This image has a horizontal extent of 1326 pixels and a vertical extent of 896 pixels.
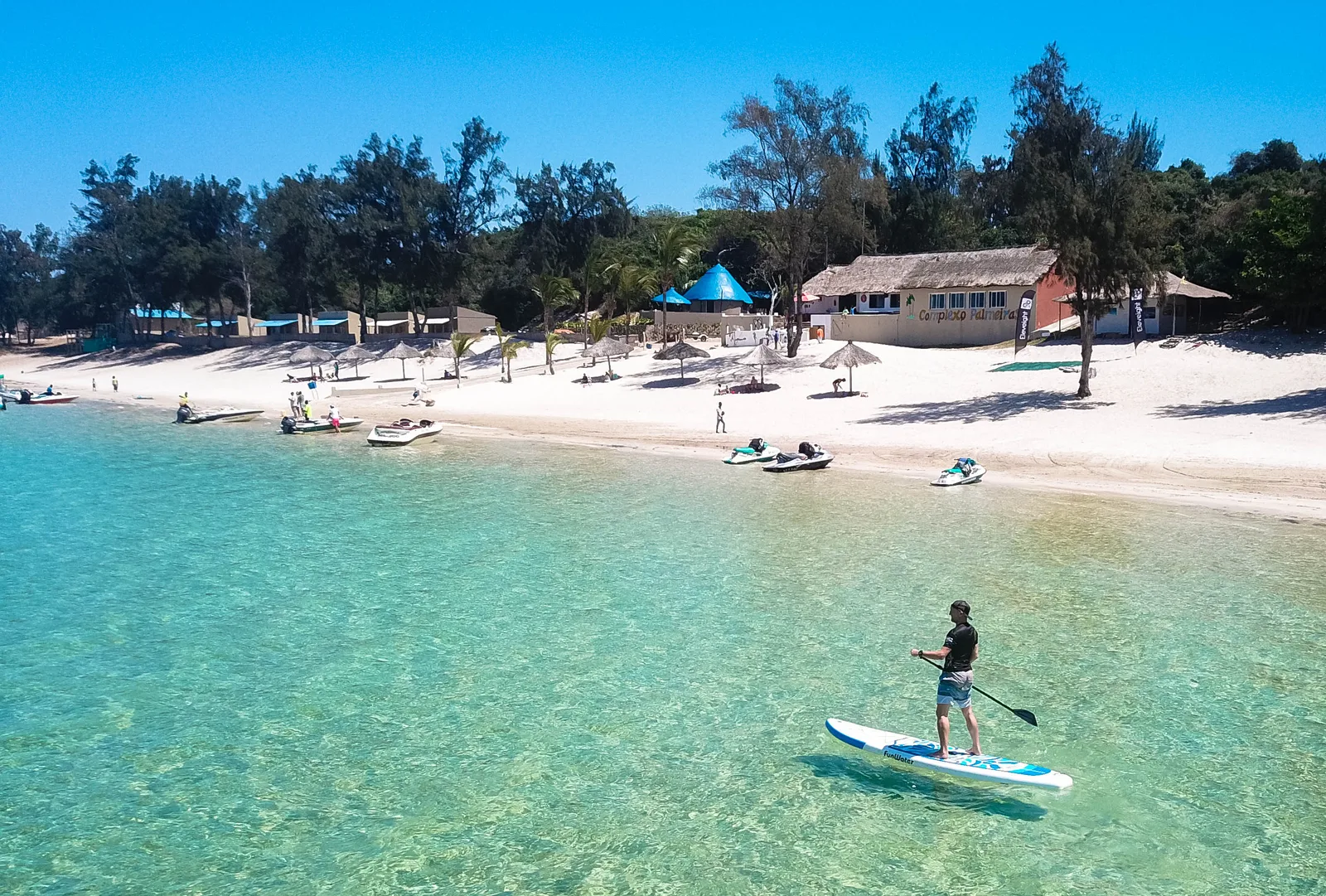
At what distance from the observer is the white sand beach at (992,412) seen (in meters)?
23.2

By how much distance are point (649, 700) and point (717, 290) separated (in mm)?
45566

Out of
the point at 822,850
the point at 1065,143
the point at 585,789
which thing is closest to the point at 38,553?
the point at 585,789

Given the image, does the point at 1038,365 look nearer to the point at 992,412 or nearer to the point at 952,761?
the point at 992,412

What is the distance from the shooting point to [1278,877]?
7.58 metres

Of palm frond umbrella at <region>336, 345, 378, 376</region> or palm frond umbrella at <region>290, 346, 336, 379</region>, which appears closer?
palm frond umbrella at <region>290, 346, 336, 379</region>

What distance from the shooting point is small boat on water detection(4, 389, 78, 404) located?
5419 centimetres

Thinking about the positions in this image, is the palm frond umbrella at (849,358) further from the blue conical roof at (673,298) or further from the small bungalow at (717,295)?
the small bungalow at (717,295)

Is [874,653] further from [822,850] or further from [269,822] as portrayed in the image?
[269,822]

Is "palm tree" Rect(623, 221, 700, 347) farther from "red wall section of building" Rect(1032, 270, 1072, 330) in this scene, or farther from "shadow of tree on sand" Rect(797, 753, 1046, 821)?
"shadow of tree on sand" Rect(797, 753, 1046, 821)

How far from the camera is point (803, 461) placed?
2617cm

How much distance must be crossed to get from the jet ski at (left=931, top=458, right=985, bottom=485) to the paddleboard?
47.2ft

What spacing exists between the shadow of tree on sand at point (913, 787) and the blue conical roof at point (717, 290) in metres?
46.4

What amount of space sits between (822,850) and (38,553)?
17.6 m

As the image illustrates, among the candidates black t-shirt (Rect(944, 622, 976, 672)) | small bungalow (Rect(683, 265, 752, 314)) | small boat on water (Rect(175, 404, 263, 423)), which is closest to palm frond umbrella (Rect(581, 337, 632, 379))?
small bungalow (Rect(683, 265, 752, 314))
